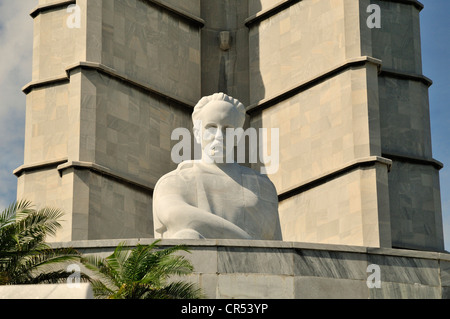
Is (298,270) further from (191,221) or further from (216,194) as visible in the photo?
(216,194)

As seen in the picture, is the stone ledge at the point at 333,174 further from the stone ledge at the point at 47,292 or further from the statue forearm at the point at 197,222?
the stone ledge at the point at 47,292

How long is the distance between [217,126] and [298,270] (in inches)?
136

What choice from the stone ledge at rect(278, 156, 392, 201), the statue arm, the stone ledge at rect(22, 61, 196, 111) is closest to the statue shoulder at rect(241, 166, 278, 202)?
the statue arm

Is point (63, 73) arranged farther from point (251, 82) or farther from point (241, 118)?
point (241, 118)

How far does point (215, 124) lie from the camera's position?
78.7 feet

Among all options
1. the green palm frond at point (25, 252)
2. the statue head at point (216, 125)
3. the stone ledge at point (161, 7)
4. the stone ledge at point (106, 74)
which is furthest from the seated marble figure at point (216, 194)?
the stone ledge at point (161, 7)

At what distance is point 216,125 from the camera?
2398 centimetres

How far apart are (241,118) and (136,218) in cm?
581

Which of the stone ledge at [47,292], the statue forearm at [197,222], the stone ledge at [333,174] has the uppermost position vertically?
the stone ledge at [333,174]

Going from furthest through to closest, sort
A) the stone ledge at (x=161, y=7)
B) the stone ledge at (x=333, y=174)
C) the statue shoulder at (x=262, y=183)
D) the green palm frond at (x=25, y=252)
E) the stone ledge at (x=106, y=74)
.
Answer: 1. the stone ledge at (x=161, y=7)
2. the stone ledge at (x=106, y=74)
3. the stone ledge at (x=333, y=174)
4. the statue shoulder at (x=262, y=183)
5. the green palm frond at (x=25, y=252)

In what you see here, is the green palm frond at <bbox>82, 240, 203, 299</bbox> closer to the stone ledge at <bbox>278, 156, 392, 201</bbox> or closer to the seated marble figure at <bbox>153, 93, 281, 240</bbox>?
the seated marble figure at <bbox>153, 93, 281, 240</bbox>

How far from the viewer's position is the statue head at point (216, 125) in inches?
942

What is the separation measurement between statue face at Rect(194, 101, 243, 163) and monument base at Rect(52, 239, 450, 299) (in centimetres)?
268

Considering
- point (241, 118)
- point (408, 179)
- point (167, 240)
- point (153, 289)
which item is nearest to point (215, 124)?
point (241, 118)
